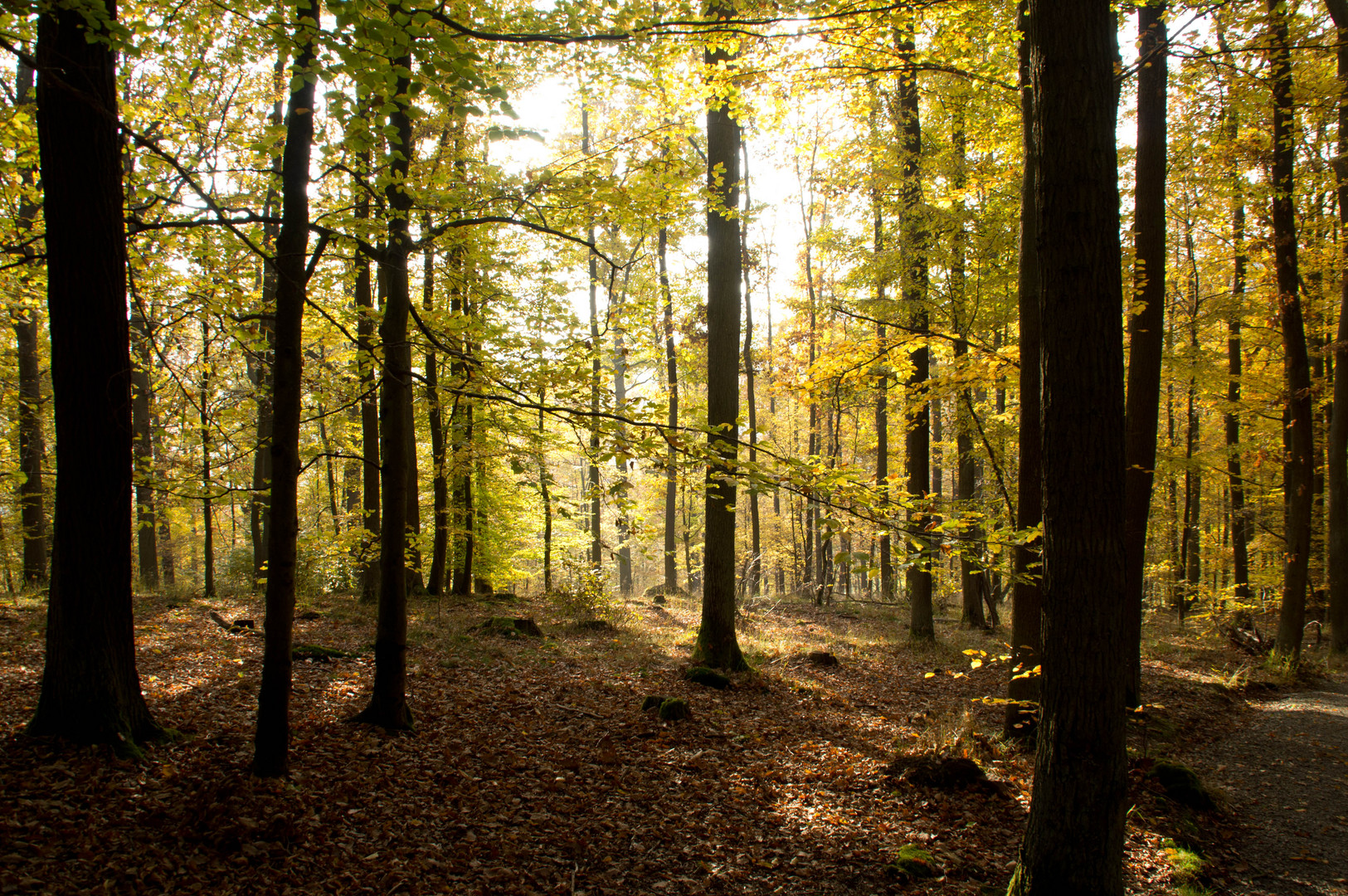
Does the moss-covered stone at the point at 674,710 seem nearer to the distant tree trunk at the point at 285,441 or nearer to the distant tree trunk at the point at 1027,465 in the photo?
the distant tree trunk at the point at 1027,465

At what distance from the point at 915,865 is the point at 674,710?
3163mm

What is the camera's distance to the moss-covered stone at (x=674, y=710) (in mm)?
6961

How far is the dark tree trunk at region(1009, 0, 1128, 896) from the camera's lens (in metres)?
3.15

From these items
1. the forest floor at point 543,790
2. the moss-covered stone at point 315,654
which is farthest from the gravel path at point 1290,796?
the moss-covered stone at point 315,654

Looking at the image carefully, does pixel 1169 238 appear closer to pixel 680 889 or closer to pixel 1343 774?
pixel 1343 774

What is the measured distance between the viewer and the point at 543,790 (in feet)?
17.2

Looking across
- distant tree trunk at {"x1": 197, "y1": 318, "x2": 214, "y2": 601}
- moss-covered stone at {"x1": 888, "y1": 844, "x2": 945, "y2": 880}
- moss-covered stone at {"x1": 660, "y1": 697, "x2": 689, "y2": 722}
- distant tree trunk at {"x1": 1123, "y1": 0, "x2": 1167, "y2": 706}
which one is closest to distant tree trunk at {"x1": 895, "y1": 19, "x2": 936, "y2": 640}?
distant tree trunk at {"x1": 1123, "y1": 0, "x2": 1167, "y2": 706}

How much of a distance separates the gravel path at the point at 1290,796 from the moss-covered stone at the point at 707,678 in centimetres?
507

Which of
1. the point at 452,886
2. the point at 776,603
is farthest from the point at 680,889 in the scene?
the point at 776,603

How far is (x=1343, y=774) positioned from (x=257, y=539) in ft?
72.2

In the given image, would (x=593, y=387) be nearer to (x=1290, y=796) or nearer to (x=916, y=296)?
(x=1290, y=796)

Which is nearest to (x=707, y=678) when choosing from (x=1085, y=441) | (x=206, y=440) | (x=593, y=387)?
(x=593, y=387)

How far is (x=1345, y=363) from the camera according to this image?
11555 millimetres

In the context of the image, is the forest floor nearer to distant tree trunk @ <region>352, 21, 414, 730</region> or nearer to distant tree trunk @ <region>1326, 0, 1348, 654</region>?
distant tree trunk @ <region>352, 21, 414, 730</region>
